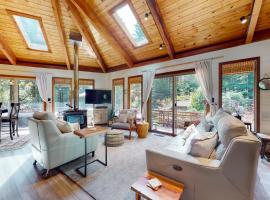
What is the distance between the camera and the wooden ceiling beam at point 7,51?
4.69 meters

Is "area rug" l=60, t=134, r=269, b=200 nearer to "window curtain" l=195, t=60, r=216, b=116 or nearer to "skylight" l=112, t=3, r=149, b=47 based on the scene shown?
"window curtain" l=195, t=60, r=216, b=116

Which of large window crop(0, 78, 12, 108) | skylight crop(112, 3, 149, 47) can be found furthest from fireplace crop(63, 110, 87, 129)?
skylight crop(112, 3, 149, 47)

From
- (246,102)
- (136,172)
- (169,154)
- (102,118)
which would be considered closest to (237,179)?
(169,154)

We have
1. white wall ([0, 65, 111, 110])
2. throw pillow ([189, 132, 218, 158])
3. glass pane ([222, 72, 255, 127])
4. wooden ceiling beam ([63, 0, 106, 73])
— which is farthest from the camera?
white wall ([0, 65, 111, 110])

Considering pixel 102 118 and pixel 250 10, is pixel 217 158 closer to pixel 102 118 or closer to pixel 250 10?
pixel 250 10

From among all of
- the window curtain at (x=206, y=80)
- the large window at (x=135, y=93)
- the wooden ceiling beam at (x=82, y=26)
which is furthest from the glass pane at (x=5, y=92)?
the window curtain at (x=206, y=80)

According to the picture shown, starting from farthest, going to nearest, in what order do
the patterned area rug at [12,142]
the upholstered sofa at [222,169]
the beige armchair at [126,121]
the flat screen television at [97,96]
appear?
the flat screen television at [97,96]
the beige armchair at [126,121]
the patterned area rug at [12,142]
the upholstered sofa at [222,169]

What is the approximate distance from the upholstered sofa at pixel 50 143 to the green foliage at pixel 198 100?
3.44 metres

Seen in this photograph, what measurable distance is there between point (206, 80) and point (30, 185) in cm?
440

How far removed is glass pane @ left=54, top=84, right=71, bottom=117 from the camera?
630 centimetres

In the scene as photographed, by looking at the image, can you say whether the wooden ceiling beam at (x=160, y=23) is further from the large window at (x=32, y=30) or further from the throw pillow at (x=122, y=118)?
the large window at (x=32, y=30)

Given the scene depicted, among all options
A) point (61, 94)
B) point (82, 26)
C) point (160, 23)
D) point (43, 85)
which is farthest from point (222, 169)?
point (61, 94)

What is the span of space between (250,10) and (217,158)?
323 centimetres

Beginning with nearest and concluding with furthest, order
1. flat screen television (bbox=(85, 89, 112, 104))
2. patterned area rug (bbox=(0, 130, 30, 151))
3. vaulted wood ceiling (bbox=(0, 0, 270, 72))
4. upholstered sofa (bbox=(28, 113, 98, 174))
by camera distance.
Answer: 1. upholstered sofa (bbox=(28, 113, 98, 174))
2. vaulted wood ceiling (bbox=(0, 0, 270, 72))
3. patterned area rug (bbox=(0, 130, 30, 151))
4. flat screen television (bbox=(85, 89, 112, 104))
